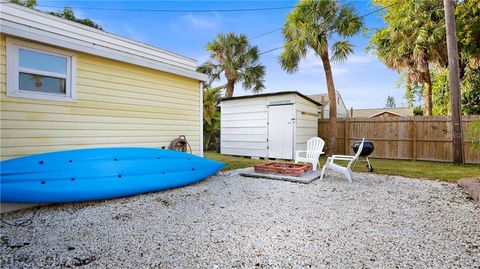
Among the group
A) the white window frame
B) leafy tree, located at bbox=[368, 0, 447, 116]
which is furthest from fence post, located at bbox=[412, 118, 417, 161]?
the white window frame

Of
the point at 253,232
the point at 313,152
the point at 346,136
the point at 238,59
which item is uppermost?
the point at 238,59

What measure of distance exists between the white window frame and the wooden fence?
32.5 ft

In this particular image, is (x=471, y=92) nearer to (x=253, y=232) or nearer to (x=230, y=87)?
(x=230, y=87)

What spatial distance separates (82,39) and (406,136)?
10718 mm

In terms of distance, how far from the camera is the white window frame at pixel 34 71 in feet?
11.1

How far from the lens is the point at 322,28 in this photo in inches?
356

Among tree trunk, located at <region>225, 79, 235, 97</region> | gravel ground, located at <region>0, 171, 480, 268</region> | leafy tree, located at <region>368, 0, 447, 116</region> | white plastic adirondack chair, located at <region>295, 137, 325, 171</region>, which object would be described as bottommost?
gravel ground, located at <region>0, 171, 480, 268</region>

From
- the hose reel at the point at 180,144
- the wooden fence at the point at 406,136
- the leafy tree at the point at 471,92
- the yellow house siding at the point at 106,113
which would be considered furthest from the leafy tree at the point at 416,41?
the hose reel at the point at 180,144

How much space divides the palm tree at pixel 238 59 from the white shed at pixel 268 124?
10.7ft

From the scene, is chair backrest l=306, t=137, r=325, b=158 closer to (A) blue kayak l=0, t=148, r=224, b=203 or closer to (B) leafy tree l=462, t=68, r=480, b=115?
(A) blue kayak l=0, t=148, r=224, b=203

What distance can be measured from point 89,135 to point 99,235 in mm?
2283

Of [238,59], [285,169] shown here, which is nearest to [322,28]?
[238,59]

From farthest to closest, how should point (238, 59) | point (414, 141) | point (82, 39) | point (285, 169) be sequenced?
point (238, 59) → point (414, 141) → point (285, 169) → point (82, 39)

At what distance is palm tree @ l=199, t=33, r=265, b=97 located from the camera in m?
13.0
